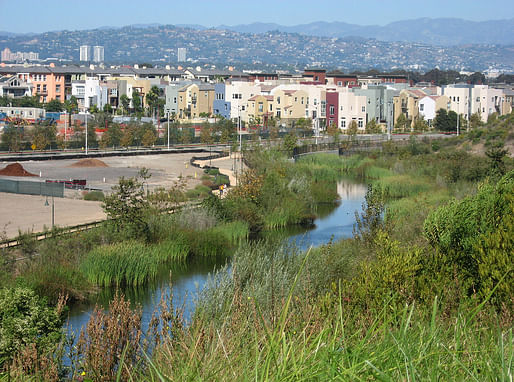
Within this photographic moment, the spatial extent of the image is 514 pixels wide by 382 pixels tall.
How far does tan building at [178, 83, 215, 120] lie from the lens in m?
80.8

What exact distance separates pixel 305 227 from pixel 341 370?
920 inches

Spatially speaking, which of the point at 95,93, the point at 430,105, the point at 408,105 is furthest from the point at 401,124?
the point at 95,93

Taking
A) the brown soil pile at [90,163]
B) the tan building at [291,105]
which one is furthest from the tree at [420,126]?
the brown soil pile at [90,163]

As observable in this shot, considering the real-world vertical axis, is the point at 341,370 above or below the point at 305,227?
above

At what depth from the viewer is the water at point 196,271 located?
14922 mm

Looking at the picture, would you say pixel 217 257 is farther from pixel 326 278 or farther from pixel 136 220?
pixel 326 278

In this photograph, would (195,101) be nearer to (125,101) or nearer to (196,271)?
(125,101)

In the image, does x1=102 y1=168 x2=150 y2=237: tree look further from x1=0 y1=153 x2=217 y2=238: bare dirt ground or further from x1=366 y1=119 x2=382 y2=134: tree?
x1=366 y1=119 x2=382 y2=134: tree

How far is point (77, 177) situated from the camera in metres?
37.2

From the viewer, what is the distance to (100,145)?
52.9 metres

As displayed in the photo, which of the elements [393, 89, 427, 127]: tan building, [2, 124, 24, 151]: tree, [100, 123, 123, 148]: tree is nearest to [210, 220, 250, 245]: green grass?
[2, 124, 24, 151]: tree

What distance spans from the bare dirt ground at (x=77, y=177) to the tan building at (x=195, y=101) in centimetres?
2875

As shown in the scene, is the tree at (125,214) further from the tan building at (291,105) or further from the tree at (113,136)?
the tan building at (291,105)

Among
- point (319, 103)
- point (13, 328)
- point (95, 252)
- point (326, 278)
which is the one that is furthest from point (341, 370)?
point (319, 103)
